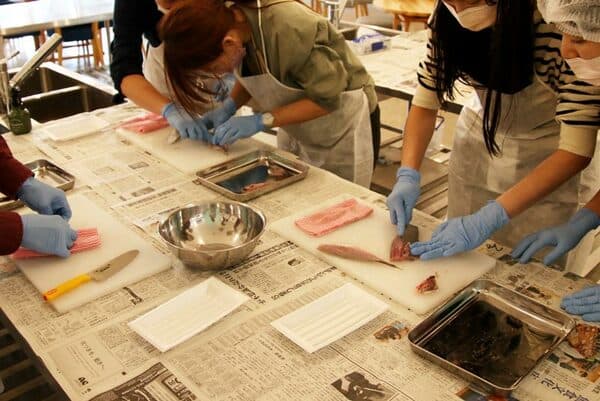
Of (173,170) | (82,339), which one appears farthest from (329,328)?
(173,170)

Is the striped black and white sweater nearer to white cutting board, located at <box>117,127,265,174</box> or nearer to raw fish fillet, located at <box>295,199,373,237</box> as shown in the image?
raw fish fillet, located at <box>295,199,373,237</box>

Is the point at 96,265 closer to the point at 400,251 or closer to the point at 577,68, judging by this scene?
the point at 400,251

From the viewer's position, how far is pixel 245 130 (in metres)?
1.83

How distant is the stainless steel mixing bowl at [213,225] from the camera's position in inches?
54.4

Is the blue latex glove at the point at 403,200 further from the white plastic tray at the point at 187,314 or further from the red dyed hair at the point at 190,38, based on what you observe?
the red dyed hair at the point at 190,38

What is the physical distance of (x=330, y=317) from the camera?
44.1 inches

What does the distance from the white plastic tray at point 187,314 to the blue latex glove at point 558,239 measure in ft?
2.07

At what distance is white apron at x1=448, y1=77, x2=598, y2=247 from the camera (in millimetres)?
1560

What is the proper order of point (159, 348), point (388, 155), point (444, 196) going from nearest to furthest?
point (159, 348)
point (444, 196)
point (388, 155)

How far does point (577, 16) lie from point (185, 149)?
1.23 meters

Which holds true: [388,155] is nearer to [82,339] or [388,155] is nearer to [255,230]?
[255,230]

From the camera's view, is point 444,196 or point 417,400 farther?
point 444,196

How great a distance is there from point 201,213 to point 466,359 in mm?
722

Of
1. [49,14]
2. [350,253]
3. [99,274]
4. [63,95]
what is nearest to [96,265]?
[99,274]
